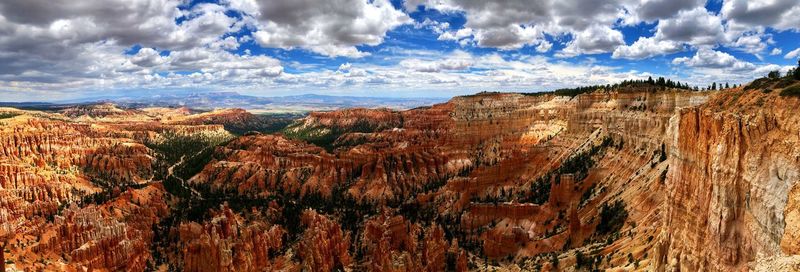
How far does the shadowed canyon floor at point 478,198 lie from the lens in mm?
16625

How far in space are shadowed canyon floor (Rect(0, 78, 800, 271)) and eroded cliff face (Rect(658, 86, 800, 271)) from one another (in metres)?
0.06

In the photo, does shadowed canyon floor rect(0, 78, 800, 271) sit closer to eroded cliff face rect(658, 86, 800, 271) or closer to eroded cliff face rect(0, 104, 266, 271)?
eroded cliff face rect(658, 86, 800, 271)

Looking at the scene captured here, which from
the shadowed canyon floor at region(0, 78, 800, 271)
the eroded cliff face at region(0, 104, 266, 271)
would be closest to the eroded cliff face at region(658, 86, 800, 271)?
the shadowed canyon floor at region(0, 78, 800, 271)

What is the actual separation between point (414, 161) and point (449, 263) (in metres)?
50.6

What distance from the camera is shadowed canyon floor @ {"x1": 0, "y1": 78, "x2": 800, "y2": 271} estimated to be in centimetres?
1662

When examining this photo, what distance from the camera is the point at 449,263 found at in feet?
152

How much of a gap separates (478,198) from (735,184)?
53448mm

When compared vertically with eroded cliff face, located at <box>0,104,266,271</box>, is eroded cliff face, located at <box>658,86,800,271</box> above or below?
above

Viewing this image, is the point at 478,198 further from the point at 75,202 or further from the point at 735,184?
the point at 75,202

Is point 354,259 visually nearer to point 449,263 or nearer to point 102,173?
point 449,263

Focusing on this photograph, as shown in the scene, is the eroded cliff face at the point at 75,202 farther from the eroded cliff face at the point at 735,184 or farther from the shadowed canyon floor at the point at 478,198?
the eroded cliff face at the point at 735,184

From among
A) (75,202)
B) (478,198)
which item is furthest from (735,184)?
(75,202)

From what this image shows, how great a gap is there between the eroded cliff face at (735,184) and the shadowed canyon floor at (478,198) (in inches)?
2.4

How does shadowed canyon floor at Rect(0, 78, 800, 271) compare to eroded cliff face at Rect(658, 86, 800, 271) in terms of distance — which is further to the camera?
shadowed canyon floor at Rect(0, 78, 800, 271)
